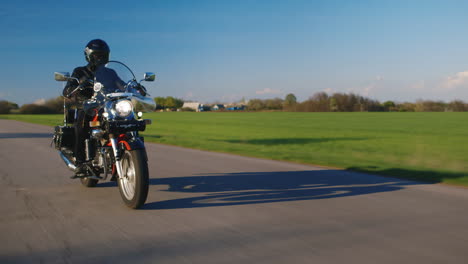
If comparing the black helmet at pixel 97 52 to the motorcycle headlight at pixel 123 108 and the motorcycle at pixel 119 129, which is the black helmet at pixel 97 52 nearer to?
the motorcycle at pixel 119 129

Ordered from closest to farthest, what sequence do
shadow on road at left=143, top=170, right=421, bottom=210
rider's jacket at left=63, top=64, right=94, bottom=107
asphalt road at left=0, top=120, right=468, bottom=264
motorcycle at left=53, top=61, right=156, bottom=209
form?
asphalt road at left=0, top=120, right=468, bottom=264 < motorcycle at left=53, top=61, right=156, bottom=209 < shadow on road at left=143, top=170, right=421, bottom=210 < rider's jacket at left=63, top=64, right=94, bottom=107

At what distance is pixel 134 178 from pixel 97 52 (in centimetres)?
201

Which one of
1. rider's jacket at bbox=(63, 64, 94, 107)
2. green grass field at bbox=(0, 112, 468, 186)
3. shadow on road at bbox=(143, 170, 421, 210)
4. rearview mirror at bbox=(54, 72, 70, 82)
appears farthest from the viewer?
green grass field at bbox=(0, 112, 468, 186)

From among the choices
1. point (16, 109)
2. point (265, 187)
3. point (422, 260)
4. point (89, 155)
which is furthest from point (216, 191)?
point (16, 109)

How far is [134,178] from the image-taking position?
16.5ft

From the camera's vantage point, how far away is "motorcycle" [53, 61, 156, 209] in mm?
4914

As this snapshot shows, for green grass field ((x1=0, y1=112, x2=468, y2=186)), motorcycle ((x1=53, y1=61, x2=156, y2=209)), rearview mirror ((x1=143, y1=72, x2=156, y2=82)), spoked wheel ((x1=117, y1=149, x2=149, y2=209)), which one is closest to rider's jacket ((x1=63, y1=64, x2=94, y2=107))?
motorcycle ((x1=53, y1=61, x2=156, y2=209))

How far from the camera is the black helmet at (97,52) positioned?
Answer: 5.88 metres

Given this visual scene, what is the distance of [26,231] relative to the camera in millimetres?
4207

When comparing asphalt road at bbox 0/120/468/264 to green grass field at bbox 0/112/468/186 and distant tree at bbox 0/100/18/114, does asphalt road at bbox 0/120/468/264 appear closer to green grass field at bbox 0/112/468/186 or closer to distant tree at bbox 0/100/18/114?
green grass field at bbox 0/112/468/186

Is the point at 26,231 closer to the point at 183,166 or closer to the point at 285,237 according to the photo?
the point at 285,237

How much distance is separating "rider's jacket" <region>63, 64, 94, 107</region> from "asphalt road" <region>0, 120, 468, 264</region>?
1.39 meters

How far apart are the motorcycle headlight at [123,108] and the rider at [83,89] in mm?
938

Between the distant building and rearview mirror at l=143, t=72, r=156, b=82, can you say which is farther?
the distant building
